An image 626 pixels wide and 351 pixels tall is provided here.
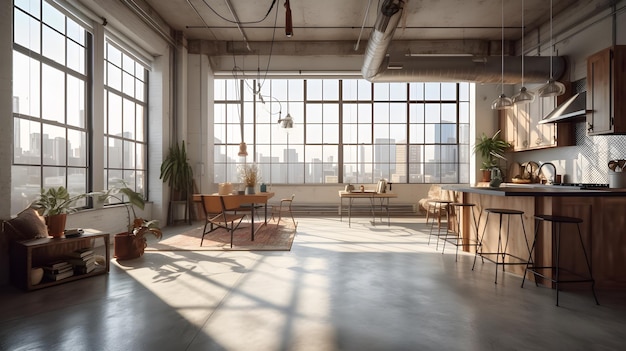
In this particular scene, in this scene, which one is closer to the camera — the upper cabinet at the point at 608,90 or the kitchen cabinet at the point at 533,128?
the upper cabinet at the point at 608,90

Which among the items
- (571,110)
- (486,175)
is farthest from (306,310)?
(486,175)

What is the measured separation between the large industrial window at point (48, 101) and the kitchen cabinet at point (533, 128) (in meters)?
8.39

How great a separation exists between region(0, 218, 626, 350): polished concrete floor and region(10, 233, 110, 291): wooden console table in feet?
0.33

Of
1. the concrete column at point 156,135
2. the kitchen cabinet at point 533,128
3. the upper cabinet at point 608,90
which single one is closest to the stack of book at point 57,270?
the concrete column at point 156,135

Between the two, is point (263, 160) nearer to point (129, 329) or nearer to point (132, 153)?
point (132, 153)

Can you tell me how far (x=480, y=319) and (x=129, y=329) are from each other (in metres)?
2.68

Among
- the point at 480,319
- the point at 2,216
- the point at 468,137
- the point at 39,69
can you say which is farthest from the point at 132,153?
the point at 468,137

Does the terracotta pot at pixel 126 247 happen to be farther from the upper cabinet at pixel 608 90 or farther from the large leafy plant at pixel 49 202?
the upper cabinet at pixel 608 90

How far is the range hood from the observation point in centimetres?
498

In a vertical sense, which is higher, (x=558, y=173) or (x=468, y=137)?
(x=468, y=137)

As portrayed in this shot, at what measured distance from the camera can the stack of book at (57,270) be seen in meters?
3.20

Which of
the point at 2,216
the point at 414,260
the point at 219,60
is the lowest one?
the point at 414,260

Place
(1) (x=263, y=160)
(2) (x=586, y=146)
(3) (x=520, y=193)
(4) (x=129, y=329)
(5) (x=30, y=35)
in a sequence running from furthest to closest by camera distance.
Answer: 1. (1) (x=263, y=160)
2. (2) (x=586, y=146)
3. (5) (x=30, y=35)
4. (3) (x=520, y=193)
5. (4) (x=129, y=329)

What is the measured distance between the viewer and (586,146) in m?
5.48
